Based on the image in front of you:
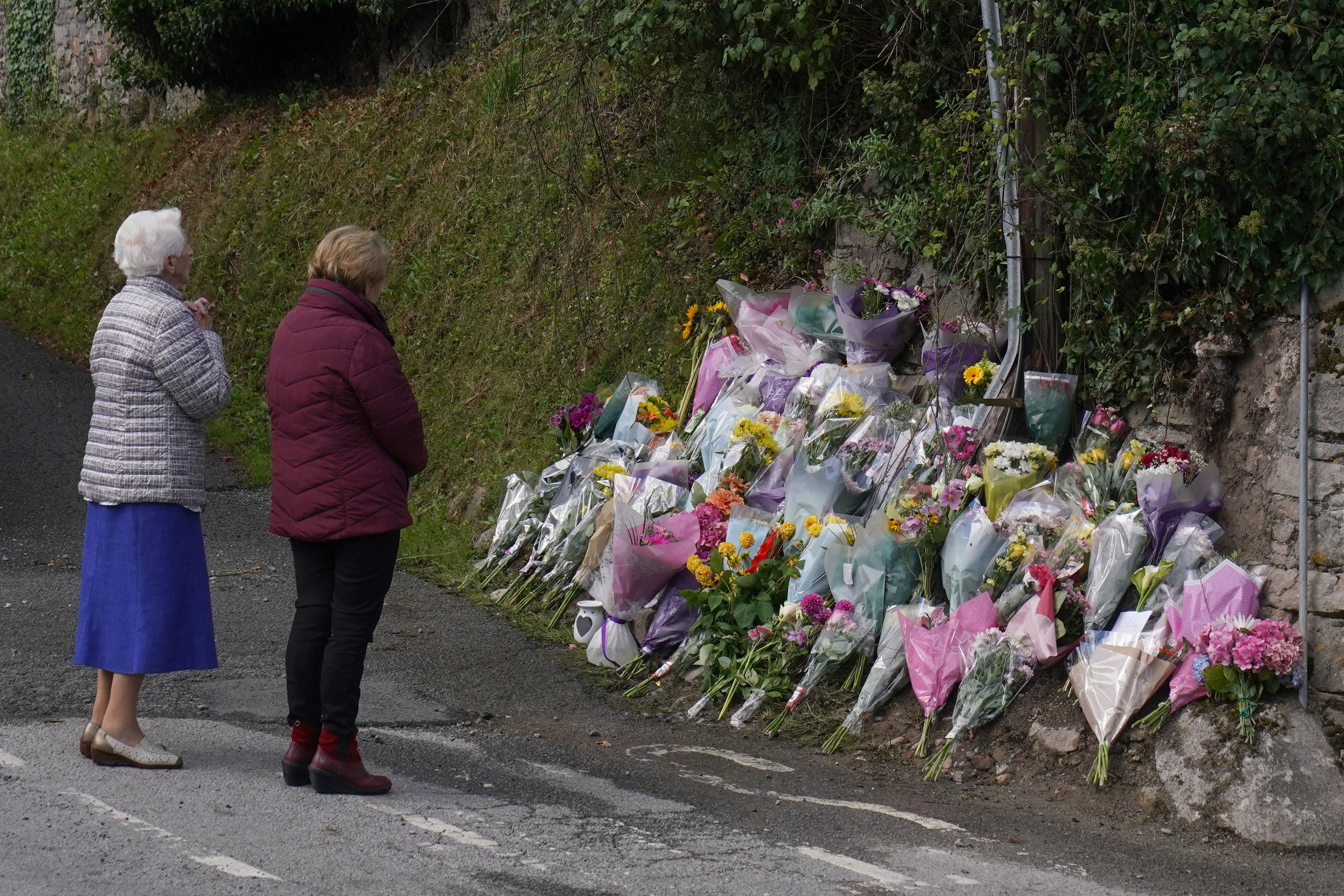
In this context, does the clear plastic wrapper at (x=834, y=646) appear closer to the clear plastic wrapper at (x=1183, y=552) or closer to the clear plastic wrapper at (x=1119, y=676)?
the clear plastic wrapper at (x=1119, y=676)

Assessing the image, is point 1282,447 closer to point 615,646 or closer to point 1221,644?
point 1221,644

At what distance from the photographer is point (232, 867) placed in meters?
3.21

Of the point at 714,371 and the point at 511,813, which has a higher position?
the point at 714,371

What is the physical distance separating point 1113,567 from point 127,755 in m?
3.31

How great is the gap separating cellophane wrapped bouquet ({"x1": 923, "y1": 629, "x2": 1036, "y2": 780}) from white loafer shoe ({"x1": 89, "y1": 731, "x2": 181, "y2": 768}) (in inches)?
98.0

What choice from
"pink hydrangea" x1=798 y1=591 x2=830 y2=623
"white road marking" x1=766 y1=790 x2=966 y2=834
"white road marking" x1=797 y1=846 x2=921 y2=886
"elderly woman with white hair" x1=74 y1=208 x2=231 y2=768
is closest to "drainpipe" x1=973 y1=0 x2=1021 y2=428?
"pink hydrangea" x1=798 y1=591 x2=830 y2=623

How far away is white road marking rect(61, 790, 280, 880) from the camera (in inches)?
125

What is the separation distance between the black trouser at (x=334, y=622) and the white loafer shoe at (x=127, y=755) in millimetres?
421

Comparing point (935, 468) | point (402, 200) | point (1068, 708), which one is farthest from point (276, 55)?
point (1068, 708)

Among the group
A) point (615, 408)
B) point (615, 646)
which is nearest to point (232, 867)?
point (615, 646)

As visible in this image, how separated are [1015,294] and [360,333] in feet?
9.68

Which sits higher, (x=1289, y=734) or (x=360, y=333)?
(x=360, y=333)

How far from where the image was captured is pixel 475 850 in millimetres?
3449

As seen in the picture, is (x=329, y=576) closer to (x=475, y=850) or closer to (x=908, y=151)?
(x=475, y=850)
